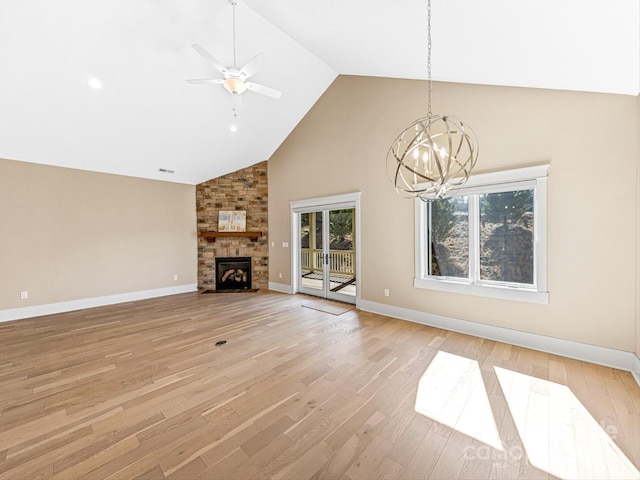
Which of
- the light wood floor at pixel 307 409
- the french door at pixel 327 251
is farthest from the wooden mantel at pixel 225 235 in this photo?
the light wood floor at pixel 307 409

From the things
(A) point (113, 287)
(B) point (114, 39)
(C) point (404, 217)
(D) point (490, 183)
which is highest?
(B) point (114, 39)

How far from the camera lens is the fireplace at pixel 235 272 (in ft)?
23.1

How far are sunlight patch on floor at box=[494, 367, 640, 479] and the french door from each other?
3045mm

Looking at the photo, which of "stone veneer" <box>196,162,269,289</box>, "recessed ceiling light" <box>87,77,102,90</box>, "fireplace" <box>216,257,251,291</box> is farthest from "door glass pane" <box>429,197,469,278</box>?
"recessed ceiling light" <box>87,77,102,90</box>

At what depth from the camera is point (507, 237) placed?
3.58 metres

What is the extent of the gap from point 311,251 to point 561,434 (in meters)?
4.91

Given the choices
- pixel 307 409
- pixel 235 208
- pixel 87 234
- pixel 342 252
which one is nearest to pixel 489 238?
pixel 342 252

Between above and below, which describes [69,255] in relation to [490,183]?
below

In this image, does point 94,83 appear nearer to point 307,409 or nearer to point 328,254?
point 328,254

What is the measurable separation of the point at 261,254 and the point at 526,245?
555cm

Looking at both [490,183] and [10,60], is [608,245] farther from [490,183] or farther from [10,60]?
[10,60]

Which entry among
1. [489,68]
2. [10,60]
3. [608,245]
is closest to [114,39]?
[10,60]

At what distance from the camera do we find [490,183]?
3.58m

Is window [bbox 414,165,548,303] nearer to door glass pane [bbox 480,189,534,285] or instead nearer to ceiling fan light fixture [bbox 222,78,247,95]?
door glass pane [bbox 480,189,534,285]
